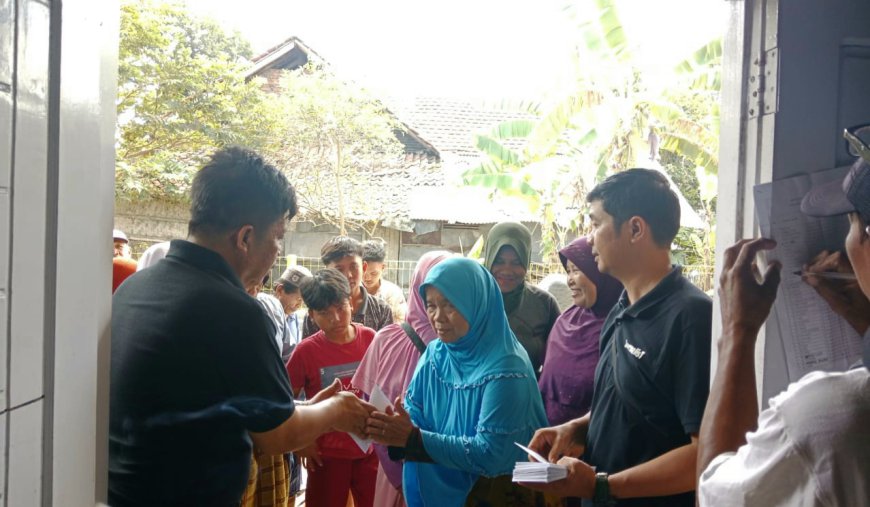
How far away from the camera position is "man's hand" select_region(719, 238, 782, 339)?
57.0 inches

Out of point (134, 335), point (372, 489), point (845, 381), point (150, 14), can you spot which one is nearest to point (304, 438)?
point (134, 335)

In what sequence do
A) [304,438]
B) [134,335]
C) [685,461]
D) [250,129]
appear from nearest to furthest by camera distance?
1. [134,335]
2. [685,461]
3. [304,438]
4. [250,129]

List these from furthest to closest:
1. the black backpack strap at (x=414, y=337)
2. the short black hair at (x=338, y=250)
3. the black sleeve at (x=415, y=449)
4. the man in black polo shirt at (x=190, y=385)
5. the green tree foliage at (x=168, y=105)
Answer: the green tree foliage at (x=168, y=105) → the short black hair at (x=338, y=250) → the black backpack strap at (x=414, y=337) → the black sleeve at (x=415, y=449) → the man in black polo shirt at (x=190, y=385)

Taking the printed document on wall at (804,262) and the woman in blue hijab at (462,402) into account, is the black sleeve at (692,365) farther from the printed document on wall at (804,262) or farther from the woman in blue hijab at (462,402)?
the woman in blue hijab at (462,402)

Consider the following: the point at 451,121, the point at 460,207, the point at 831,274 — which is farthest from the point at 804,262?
the point at 451,121

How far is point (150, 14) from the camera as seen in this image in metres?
12.1

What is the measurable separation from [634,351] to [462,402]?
3.12ft

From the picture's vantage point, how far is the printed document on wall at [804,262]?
1.52 meters

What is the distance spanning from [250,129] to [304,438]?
11812 mm

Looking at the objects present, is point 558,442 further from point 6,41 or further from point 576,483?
point 6,41

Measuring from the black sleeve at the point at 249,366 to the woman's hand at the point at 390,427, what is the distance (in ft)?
3.09

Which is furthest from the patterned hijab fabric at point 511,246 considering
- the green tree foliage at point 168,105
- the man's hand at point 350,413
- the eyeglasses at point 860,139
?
the green tree foliage at point 168,105

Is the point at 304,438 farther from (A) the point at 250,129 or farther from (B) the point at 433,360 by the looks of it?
(A) the point at 250,129

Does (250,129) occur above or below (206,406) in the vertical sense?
above
